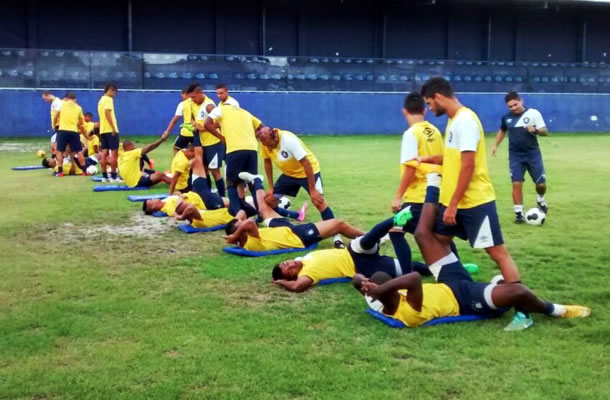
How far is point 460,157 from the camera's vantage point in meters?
5.65

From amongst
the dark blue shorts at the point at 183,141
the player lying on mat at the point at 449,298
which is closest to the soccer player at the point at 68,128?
the dark blue shorts at the point at 183,141

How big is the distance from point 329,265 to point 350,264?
21cm

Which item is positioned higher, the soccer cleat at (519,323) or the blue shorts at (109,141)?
A: the blue shorts at (109,141)

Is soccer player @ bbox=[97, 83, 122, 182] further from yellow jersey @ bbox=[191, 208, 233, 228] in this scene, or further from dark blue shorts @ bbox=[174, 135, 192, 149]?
yellow jersey @ bbox=[191, 208, 233, 228]

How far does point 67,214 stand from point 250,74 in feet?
67.2

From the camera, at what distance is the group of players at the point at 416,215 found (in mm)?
5531

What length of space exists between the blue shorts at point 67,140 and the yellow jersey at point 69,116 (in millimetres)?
107

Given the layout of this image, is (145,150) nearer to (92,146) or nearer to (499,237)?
(92,146)

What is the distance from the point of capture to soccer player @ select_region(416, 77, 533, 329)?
5566 mm

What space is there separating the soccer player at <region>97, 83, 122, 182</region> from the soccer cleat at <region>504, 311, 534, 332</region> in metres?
11.4

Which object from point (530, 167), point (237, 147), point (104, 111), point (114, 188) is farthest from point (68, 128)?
point (530, 167)

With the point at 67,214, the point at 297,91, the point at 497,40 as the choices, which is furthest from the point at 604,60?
the point at 67,214

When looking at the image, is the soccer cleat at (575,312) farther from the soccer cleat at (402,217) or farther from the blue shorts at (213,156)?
the blue shorts at (213,156)

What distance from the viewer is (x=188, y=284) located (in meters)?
6.91
